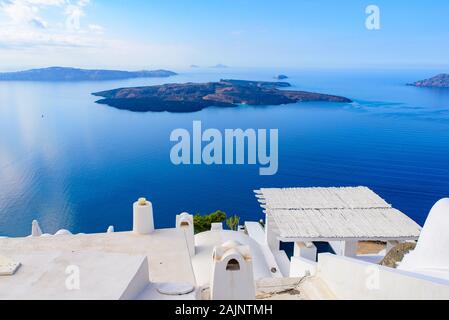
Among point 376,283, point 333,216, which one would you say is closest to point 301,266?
point 333,216

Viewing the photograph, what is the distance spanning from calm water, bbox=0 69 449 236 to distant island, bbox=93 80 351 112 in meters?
3.39

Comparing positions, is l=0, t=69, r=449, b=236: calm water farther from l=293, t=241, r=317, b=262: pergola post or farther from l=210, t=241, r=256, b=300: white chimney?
l=210, t=241, r=256, b=300: white chimney

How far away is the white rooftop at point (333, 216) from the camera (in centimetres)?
1506

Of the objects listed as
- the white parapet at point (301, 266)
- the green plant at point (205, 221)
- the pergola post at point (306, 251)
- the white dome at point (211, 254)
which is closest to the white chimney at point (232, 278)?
the white dome at point (211, 254)

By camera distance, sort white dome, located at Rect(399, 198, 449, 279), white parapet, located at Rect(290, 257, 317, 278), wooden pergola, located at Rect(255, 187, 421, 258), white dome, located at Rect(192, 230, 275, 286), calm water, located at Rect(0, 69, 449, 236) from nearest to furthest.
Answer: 1. white dome, located at Rect(399, 198, 449, 279)
2. white parapet, located at Rect(290, 257, 317, 278)
3. white dome, located at Rect(192, 230, 275, 286)
4. wooden pergola, located at Rect(255, 187, 421, 258)
5. calm water, located at Rect(0, 69, 449, 236)

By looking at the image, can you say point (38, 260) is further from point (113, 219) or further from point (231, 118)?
point (231, 118)

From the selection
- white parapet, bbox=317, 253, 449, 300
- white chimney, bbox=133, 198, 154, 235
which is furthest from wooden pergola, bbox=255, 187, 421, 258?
white parapet, bbox=317, 253, 449, 300

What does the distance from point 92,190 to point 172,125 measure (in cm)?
3046

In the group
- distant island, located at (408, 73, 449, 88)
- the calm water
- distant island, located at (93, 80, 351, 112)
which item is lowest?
the calm water

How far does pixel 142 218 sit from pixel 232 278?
14.0 feet

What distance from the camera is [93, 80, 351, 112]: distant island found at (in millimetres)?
83812

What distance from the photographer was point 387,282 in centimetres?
582

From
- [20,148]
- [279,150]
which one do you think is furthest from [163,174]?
[20,148]

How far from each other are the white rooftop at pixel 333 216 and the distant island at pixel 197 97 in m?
65.0
